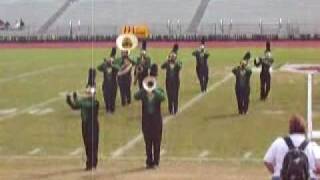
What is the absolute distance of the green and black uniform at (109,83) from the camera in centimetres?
2230

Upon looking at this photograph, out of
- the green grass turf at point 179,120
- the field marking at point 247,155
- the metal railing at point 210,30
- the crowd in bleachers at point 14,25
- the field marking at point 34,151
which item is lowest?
the field marking at point 247,155

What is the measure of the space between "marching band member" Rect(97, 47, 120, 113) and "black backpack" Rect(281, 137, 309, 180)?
13721 mm

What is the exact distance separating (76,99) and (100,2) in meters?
43.8

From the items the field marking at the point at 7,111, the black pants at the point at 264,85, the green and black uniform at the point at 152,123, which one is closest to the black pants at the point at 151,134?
the green and black uniform at the point at 152,123

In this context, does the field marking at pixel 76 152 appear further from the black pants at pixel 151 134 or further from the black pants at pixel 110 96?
the black pants at pixel 110 96

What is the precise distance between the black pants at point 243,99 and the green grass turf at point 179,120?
8.8 inches

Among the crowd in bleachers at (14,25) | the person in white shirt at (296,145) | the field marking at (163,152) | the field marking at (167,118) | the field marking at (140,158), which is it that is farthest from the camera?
the crowd in bleachers at (14,25)

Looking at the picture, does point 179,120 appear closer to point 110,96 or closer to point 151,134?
point 110,96

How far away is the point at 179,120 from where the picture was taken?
68.8 ft

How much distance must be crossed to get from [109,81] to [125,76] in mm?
961

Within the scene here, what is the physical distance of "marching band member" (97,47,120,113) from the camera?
22.3 m

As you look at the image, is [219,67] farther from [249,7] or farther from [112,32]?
[249,7]

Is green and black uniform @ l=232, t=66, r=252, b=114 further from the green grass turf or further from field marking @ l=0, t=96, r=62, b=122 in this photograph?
field marking @ l=0, t=96, r=62, b=122

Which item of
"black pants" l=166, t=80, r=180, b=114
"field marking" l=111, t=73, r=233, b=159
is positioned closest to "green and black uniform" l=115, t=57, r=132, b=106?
"field marking" l=111, t=73, r=233, b=159
